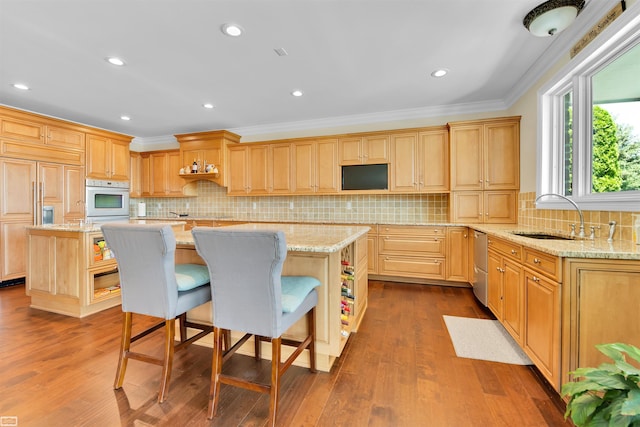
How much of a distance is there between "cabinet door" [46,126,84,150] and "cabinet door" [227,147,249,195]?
239 cm

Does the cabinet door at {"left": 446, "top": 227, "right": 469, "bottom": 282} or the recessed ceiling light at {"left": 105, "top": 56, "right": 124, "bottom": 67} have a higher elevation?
the recessed ceiling light at {"left": 105, "top": 56, "right": 124, "bottom": 67}

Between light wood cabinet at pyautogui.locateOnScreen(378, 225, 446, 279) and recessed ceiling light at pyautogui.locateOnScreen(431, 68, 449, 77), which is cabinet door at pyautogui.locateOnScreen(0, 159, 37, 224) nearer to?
light wood cabinet at pyautogui.locateOnScreen(378, 225, 446, 279)

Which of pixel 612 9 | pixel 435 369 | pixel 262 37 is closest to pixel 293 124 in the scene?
pixel 262 37

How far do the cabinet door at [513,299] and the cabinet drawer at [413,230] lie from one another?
4.71 ft

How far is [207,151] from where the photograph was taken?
515 cm

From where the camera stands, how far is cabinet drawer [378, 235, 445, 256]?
3795 millimetres

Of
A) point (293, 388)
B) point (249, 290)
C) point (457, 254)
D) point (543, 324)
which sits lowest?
point (293, 388)

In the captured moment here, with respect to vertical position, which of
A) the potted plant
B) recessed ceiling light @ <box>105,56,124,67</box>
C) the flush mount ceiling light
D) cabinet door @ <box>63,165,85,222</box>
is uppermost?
recessed ceiling light @ <box>105,56,124,67</box>

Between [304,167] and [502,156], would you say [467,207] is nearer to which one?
[502,156]

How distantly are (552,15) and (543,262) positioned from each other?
69.9 inches

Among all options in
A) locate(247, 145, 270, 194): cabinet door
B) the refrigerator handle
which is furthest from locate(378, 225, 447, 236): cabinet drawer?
the refrigerator handle

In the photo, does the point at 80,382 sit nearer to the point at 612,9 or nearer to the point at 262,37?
the point at 262,37

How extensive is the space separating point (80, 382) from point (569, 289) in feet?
9.84

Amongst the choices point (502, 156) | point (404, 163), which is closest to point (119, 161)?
point (404, 163)
